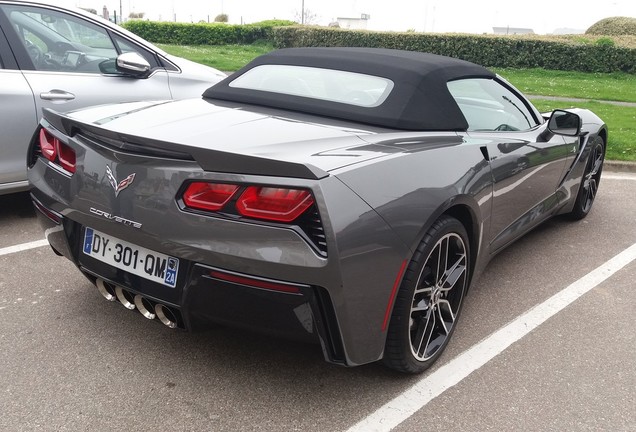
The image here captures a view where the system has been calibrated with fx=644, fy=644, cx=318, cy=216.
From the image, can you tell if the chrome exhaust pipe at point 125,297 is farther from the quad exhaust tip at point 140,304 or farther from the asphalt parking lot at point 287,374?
the asphalt parking lot at point 287,374

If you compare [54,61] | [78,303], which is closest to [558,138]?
[78,303]

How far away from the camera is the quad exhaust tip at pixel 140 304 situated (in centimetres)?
252

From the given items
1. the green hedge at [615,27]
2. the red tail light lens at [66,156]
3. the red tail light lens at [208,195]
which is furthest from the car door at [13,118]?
the green hedge at [615,27]

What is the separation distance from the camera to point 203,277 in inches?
89.7

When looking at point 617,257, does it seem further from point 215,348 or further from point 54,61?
point 54,61

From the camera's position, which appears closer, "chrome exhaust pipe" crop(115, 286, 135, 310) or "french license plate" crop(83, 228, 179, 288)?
"french license plate" crop(83, 228, 179, 288)

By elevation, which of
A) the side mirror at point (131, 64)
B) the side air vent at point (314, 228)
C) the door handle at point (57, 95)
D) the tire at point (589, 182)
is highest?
the side mirror at point (131, 64)

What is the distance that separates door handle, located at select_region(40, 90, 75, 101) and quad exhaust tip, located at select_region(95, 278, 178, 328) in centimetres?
208

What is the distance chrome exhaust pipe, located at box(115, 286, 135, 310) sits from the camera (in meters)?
2.65

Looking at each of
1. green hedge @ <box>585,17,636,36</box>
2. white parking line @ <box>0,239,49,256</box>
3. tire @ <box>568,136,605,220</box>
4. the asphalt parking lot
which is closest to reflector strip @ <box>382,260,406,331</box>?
the asphalt parking lot

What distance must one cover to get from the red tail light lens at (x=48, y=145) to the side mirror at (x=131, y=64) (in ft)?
5.69

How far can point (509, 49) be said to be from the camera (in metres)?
23.7

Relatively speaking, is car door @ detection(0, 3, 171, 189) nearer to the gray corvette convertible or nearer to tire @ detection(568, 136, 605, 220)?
the gray corvette convertible

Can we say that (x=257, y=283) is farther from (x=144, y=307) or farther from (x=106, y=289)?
(x=106, y=289)
